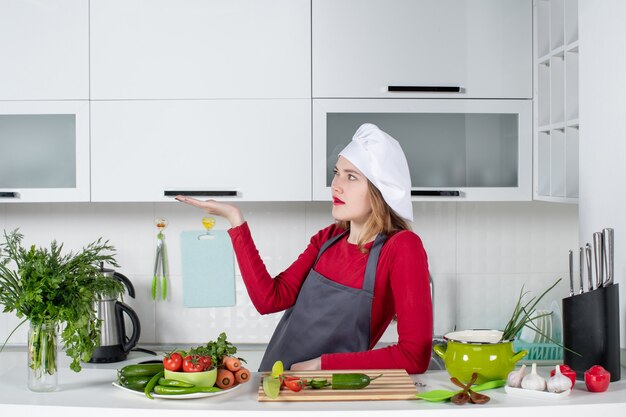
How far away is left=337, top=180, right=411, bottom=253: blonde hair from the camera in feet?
7.62

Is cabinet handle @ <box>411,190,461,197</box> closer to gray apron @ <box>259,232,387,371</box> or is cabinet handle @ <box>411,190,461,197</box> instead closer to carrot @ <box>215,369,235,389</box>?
gray apron @ <box>259,232,387,371</box>

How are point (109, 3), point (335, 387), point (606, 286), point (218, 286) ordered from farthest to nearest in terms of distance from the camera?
point (218, 286), point (109, 3), point (606, 286), point (335, 387)

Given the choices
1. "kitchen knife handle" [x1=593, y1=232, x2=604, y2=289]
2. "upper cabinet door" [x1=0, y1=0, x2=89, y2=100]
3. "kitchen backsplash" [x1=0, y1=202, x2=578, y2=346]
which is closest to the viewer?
"kitchen knife handle" [x1=593, y1=232, x2=604, y2=289]

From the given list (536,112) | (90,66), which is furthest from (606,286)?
(90,66)

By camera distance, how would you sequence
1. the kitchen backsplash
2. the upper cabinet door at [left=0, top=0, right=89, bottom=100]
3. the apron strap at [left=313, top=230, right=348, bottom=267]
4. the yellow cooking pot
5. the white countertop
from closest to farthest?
the white countertop, the yellow cooking pot, the apron strap at [left=313, top=230, right=348, bottom=267], the upper cabinet door at [left=0, top=0, right=89, bottom=100], the kitchen backsplash

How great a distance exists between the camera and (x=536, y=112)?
3055 millimetres

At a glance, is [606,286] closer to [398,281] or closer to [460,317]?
[398,281]

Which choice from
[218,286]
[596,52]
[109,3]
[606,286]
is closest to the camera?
[606,286]

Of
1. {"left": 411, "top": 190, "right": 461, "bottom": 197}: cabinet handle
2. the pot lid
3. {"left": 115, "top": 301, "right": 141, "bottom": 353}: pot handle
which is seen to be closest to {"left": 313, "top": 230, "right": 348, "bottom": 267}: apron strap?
the pot lid

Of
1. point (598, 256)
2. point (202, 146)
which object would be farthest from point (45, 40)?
point (598, 256)

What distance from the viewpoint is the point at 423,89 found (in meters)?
3.01

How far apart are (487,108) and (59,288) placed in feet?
5.84

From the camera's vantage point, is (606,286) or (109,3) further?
(109,3)

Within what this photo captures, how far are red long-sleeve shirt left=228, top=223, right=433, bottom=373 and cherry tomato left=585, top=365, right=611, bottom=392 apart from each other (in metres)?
0.41
